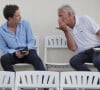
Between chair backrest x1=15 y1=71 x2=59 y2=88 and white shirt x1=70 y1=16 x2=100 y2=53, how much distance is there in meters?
0.99

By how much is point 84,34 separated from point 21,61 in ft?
2.58

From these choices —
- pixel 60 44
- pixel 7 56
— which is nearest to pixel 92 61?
pixel 60 44

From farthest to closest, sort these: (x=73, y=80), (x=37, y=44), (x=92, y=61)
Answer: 1. (x=37, y=44)
2. (x=92, y=61)
3. (x=73, y=80)

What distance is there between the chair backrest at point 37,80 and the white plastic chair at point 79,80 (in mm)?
59

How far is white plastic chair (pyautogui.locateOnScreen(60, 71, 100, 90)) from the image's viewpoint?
2.68 meters

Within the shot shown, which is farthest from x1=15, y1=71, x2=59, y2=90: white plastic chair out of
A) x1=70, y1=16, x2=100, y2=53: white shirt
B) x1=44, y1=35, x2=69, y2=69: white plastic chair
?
x1=44, y1=35, x2=69, y2=69: white plastic chair

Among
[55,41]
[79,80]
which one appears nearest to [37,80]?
[79,80]

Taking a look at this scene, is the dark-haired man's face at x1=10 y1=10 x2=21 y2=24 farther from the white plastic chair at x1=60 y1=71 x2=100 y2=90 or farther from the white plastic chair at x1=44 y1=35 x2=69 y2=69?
the white plastic chair at x1=60 y1=71 x2=100 y2=90

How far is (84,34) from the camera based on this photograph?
3594mm

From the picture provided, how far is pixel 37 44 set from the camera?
13.4 ft

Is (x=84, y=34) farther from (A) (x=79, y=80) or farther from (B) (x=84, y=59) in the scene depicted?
(A) (x=79, y=80)

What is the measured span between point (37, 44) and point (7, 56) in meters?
0.60

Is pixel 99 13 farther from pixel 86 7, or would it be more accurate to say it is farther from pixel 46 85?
pixel 46 85

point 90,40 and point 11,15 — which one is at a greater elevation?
point 11,15
